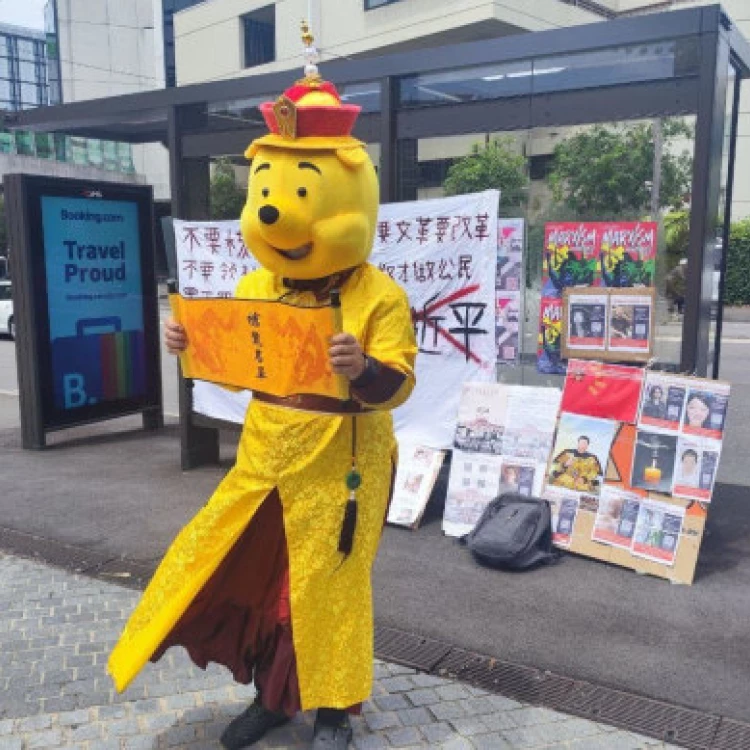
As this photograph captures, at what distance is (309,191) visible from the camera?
2586 mm

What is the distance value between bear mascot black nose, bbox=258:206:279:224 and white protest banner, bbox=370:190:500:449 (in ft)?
7.95

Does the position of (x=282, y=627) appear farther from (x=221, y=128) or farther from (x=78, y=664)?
(x=221, y=128)

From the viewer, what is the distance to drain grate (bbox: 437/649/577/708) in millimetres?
3115

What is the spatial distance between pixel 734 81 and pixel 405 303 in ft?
12.1

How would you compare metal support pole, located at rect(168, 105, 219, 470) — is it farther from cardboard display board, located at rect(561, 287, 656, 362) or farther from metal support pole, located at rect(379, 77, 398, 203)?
cardboard display board, located at rect(561, 287, 656, 362)

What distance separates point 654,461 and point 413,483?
1.47 metres

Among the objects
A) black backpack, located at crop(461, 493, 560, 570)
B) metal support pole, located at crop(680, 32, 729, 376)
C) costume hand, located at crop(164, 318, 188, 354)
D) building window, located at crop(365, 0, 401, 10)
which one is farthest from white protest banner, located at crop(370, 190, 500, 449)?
building window, located at crop(365, 0, 401, 10)

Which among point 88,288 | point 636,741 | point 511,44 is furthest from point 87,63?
point 636,741

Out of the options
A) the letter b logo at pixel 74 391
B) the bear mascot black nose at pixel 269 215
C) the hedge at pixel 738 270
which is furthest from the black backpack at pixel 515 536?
the hedge at pixel 738 270

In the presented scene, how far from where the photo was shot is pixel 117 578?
426 centimetres

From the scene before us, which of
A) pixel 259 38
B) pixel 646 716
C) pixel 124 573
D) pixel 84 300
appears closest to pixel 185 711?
pixel 124 573

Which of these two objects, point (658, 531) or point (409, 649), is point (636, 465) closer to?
point (658, 531)

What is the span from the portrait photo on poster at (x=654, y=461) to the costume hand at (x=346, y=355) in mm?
2462

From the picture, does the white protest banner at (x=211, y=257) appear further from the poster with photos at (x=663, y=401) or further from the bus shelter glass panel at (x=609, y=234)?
the poster with photos at (x=663, y=401)
